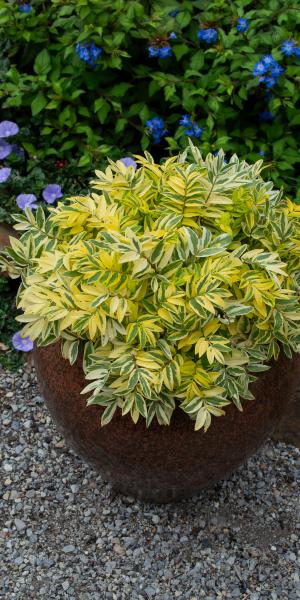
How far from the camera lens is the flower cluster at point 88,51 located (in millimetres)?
3172

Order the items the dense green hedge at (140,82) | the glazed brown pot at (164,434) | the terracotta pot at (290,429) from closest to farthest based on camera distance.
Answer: the glazed brown pot at (164,434), the terracotta pot at (290,429), the dense green hedge at (140,82)

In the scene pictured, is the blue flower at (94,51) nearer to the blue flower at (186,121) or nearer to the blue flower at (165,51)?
the blue flower at (165,51)

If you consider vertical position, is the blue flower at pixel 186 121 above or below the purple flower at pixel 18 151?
above

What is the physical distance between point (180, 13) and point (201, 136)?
0.55 meters

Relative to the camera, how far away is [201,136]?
3287 millimetres

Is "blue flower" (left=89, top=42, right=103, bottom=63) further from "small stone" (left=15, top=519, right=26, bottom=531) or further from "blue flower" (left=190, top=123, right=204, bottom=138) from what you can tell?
"small stone" (left=15, top=519, right=26, bottom=531)

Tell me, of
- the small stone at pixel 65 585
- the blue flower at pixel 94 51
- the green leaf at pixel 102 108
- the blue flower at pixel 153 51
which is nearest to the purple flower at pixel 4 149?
the green leaf at pixel 102 108

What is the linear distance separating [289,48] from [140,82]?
0.76m

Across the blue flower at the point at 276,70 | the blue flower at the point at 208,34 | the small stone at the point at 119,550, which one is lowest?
the small stone at the point at 119,550

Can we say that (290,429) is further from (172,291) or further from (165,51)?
(165,51)

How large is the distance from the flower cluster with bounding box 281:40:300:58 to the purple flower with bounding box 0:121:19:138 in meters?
1.28

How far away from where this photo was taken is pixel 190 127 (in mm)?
3297

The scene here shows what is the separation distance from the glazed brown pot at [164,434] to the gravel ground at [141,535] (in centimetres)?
32

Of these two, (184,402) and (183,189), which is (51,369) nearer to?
(184,402)
